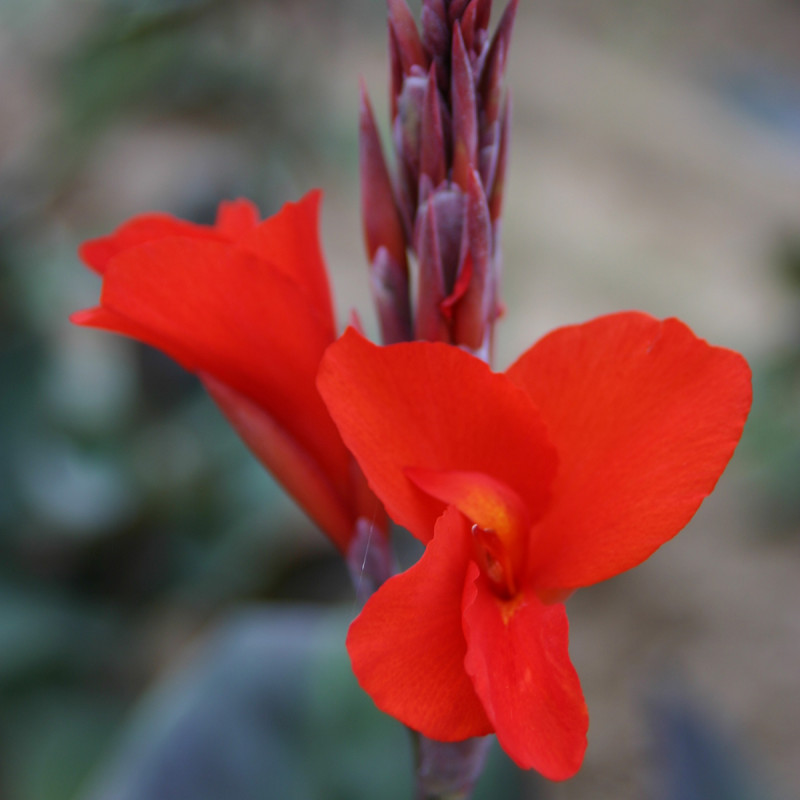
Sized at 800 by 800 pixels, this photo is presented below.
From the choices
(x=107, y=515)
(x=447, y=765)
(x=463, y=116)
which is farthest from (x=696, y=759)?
(x=107, y=515)

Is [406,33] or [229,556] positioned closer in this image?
[406,33]

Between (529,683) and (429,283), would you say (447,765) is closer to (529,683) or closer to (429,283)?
(529,683)

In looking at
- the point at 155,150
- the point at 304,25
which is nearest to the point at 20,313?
the point at 304,25

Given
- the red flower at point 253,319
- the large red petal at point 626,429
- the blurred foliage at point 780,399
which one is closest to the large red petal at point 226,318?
the red flower at point 253,319

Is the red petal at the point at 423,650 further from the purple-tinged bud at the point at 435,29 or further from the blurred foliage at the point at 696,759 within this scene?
the blurred foliage at the point at 696,759

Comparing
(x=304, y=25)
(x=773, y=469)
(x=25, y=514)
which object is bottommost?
(x=25, y=514)

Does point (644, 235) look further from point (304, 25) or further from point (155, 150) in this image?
point (155, 150)

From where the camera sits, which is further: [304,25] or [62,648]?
[304,25]
